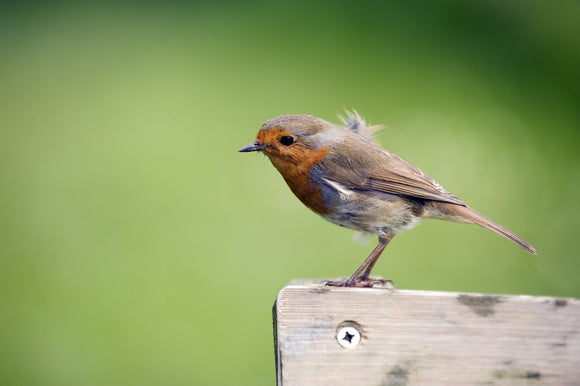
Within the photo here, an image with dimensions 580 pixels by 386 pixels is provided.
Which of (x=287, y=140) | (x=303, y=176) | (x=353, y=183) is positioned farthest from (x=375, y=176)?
(x=287, y=140)

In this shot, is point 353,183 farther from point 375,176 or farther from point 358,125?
point 358,125

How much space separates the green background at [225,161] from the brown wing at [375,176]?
83.3 inches

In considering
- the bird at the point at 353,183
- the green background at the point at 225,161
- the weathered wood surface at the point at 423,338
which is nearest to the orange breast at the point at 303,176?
the bird at the point at 353,183

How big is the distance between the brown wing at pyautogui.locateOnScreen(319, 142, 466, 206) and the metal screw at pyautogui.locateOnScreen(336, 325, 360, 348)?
890mm

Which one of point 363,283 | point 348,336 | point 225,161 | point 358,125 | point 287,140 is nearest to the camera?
point 348,336

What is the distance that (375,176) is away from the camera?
9.54 feet

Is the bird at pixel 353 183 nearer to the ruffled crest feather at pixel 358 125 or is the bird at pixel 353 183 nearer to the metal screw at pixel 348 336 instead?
the ruffled crest feather at pixel 358 125

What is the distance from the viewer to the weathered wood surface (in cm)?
205

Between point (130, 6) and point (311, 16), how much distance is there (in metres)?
1.96

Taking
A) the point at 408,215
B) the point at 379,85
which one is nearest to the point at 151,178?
the point at 379,85

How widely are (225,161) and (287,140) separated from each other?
9.84ft

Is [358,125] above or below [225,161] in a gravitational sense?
below

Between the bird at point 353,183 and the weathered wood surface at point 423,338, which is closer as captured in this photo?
the weathered wood surface at point 423,338

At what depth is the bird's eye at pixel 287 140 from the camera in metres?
2.77
